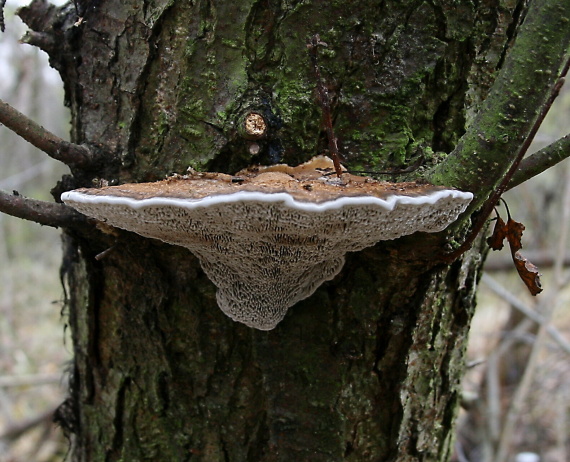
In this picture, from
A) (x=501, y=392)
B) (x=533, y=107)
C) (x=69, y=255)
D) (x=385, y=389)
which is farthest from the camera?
(x=501, y=392)

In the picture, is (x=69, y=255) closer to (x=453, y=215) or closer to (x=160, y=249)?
(x=160, y=249)

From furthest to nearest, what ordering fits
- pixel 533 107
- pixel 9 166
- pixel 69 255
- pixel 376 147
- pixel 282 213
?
pixel 9 166
pixel 69 255
pixel 376 147
pixel 533 107
pixel 282 213

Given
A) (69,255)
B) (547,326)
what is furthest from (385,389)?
(547,326)

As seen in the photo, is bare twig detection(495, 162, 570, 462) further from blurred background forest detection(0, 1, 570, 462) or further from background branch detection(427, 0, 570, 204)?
background branch detection(427, 0, 570, 204)

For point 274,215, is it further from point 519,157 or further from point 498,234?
point 498,234

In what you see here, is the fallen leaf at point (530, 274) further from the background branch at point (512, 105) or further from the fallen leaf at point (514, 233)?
the background branch at point (512, 105)

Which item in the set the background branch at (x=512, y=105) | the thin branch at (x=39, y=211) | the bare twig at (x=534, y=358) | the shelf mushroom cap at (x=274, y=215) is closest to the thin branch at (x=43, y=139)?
the thin branch at (x=39, y=211)

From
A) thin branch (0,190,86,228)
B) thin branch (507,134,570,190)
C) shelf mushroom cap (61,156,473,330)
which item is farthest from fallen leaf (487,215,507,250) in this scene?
thin branch (0,190,86,228)
